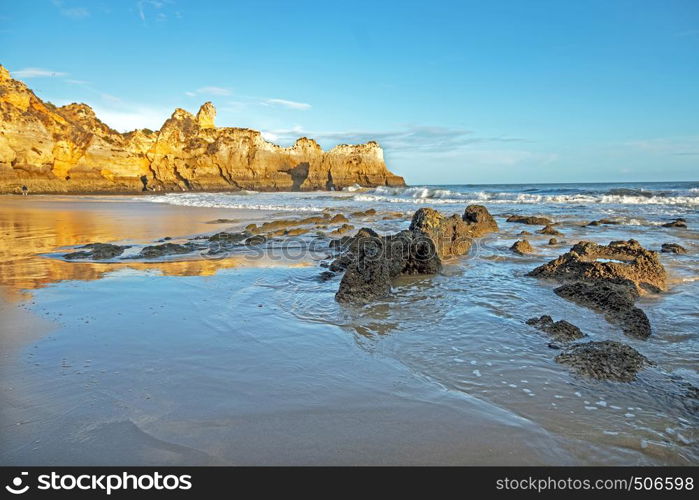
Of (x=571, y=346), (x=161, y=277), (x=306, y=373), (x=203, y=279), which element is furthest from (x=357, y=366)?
(x=161, y=277)

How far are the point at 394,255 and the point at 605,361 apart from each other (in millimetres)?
3127

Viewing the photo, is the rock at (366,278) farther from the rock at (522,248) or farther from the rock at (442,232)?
the rock at (522,248)

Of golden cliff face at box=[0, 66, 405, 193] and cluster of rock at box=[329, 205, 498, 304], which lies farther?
golden cliff face at box=[0, 66, 405, 193]

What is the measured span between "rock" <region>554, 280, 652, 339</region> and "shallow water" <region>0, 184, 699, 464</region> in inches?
4.9

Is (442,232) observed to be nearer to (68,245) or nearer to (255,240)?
(255,240)

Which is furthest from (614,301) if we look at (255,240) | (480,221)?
(255,240)

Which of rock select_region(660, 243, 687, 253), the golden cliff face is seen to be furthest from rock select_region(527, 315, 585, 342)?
the golden cliff face

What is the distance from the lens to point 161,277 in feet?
Answer: 18.8

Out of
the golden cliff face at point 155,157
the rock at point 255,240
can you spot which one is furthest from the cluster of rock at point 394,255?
the golden cliff face at point 155,157

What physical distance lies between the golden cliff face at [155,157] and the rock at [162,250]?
132ft

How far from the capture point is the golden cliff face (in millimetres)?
38306

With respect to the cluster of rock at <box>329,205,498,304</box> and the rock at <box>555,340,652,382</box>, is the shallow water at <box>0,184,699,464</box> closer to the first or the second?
the rock at <box>555,340,652,382</box>

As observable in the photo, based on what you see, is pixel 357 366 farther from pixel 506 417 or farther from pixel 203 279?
pixel 203 279

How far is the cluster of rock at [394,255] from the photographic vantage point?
468 cm
